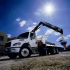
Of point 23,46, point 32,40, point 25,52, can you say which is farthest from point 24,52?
point 32,40

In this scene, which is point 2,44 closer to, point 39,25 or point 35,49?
point 39,25

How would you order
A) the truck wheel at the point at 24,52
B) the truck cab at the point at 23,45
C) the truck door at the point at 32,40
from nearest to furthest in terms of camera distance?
the truck cab at the point at 23,45 → the truck wheel at the point at 24,52 → the truck door at the point at 32,40

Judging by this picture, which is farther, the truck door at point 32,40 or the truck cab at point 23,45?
the truck door at point 32,40

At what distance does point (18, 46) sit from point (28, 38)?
1.49 meters

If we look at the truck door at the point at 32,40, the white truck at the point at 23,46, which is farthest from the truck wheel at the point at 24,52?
the truck door at the point at 32,40

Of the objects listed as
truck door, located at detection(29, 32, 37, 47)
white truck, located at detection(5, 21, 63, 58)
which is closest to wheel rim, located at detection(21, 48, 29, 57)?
white truck, located at detection(5, 21, 63, 58)

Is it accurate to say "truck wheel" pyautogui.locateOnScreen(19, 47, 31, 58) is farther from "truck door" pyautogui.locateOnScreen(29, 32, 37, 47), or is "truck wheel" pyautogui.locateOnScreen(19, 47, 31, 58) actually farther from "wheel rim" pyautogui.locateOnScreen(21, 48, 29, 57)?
"truck door" pyautogui.locateOnScreen(29, 32, 37, 47)

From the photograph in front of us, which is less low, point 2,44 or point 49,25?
point 49,25

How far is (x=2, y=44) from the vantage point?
20766 millimetres

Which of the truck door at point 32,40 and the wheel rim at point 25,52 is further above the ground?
the truck door at point 32,40

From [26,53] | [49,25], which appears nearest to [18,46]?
[26,53]

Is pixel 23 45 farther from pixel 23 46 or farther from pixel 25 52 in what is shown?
pixel 25 52

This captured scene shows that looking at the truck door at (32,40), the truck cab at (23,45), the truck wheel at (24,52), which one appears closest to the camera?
the truck cab at (23,45)

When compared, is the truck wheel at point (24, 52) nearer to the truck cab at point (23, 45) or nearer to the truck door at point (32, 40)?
the truck cab at point (23, 45)
